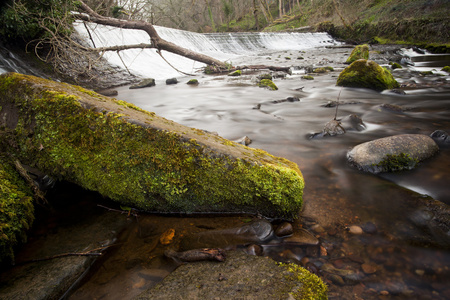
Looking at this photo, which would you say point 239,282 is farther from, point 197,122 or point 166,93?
point 166,93

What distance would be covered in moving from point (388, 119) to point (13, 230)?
257 inches

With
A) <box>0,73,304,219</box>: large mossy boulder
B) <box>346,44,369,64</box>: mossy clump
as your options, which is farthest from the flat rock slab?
<box>346,44,369,64</box>: mossy clump

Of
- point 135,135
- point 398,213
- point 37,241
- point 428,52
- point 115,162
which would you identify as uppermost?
point 428,52

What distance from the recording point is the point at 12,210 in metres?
2.08

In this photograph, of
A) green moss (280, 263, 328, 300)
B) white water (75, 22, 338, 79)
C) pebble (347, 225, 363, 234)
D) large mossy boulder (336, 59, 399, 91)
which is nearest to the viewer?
green moss (280, 263, 328, 300)

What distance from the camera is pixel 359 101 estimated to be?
23.7 feet

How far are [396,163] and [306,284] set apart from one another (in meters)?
2.45

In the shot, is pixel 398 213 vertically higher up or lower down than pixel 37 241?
lower down

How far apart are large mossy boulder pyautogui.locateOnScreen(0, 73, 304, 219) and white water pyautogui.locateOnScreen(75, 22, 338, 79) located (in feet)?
22.7

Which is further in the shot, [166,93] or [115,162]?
[166,93]

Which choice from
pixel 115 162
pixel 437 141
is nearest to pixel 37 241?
pixel 115 162

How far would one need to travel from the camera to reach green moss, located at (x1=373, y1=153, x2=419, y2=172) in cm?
325

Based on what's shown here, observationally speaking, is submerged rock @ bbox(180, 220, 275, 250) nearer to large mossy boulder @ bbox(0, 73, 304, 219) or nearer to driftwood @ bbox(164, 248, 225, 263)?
driftwood @ bbox(164, 248, 225, 263)

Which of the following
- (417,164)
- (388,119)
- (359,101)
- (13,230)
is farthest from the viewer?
A: (359,101)
